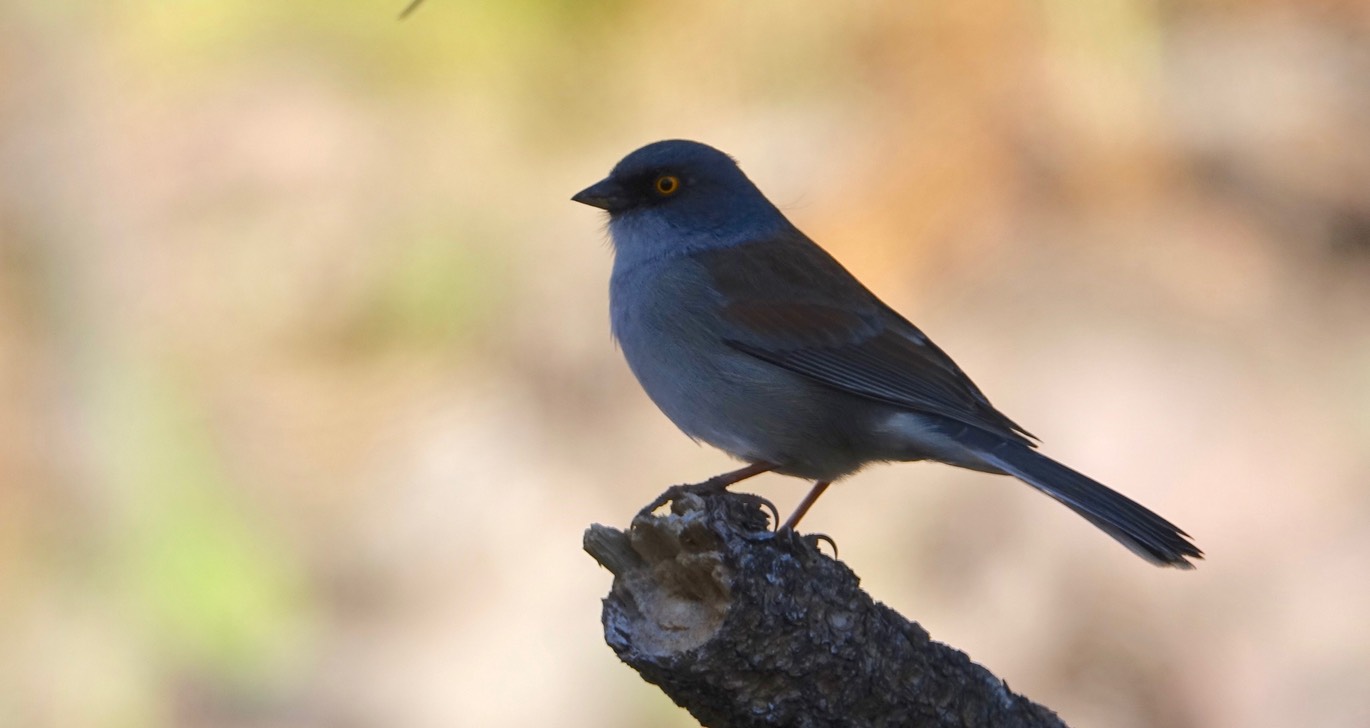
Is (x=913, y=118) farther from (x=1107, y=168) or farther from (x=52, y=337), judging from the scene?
(x=52, y=337)

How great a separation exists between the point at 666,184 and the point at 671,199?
0.06 m

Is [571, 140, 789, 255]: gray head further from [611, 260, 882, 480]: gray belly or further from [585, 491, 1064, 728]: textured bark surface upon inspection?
[585, 491, 1064, 728]: textured bark surface

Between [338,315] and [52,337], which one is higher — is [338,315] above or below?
above

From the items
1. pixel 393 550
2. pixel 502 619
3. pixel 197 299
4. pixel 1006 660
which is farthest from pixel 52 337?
pixel 1006 660

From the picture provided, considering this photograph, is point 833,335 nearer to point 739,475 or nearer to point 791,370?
point 791,370

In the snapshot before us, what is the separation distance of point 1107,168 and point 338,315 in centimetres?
462

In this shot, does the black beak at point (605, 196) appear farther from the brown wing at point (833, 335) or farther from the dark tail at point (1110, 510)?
the dark tail at point (1110, 510)

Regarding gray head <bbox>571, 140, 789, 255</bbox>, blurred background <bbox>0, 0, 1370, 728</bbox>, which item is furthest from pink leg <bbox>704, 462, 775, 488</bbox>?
blurred background <bbox>0, 0, 1370, 728</bbox>

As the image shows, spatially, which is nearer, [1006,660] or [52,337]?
[1006,660]

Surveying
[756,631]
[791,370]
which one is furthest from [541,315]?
[756,631]

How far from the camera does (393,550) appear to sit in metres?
8.38

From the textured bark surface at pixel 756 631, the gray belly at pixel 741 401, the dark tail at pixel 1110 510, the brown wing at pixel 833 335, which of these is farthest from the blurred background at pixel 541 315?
the textured bark surface at pixel 756 631

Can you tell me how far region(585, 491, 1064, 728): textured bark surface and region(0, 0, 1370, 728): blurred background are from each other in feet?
14.8

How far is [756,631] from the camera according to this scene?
3137 millimetres
